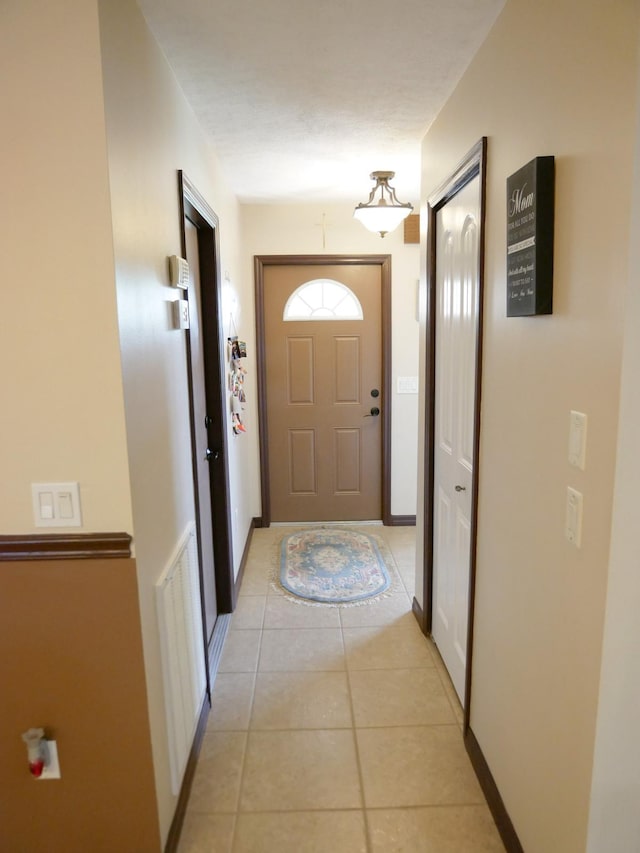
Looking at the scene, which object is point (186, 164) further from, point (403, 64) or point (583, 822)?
point (583, 822)

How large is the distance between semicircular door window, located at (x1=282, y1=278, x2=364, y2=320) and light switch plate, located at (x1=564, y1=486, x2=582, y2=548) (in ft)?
A: 9.96

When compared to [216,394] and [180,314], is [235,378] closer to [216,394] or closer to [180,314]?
[216,394]

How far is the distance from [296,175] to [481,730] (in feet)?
9.47

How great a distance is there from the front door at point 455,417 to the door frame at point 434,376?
28mm

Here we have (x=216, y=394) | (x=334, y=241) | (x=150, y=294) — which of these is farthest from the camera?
(x=334, y=241)

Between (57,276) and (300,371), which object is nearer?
(57,276)

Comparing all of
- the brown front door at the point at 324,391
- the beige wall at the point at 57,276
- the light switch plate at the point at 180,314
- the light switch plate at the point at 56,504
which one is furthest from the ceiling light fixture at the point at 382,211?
the light switch plate at the point at 56,504

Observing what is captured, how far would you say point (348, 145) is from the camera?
2.65m

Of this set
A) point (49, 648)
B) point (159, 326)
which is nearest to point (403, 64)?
point (159, 326)

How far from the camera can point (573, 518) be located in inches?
46.3

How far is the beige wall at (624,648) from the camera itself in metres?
0.99

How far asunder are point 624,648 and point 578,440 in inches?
16.4

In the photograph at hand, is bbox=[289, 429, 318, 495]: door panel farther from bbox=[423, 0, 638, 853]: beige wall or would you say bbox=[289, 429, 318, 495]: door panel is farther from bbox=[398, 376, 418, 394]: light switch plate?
bbox=[423, 0, 638, 853]: beige wall

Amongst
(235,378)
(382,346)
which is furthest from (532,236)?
(382,346)
